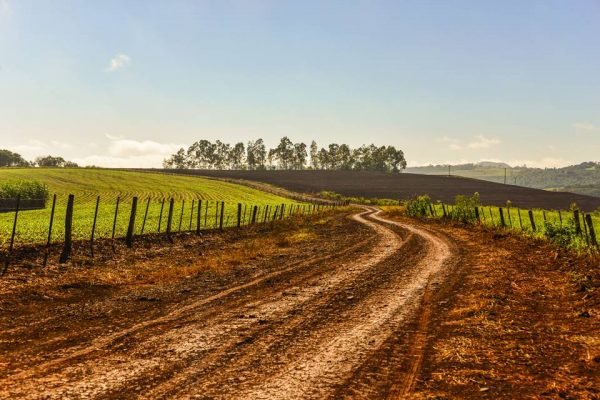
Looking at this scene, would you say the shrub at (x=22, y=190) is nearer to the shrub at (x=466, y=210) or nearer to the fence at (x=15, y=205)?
the fence at (x=15, y=205)

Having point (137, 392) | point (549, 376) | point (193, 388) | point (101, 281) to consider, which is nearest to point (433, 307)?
point (549, 376)

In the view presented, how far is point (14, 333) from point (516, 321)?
10.7 m

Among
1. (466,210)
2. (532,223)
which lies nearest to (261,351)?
(532,223)

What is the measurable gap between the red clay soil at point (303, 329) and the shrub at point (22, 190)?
45.0 meters

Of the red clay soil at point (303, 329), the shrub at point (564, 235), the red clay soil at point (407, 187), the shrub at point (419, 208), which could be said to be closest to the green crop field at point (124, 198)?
the red clay soil at point (303, 329)

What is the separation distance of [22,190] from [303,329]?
57.7m

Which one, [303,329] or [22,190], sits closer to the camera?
[303,329]

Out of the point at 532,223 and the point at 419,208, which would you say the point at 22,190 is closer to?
the point at 419,208

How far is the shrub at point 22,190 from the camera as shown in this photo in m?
52.7

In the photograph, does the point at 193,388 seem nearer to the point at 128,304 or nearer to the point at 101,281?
the point at 128,304

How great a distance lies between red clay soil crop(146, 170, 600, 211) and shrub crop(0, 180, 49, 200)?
6900cm

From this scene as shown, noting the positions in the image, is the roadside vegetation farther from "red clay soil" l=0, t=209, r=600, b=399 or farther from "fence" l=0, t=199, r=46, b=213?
"fence" l=0, t=199, r=46, b=213

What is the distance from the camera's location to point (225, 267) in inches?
673

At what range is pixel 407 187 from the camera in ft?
427
